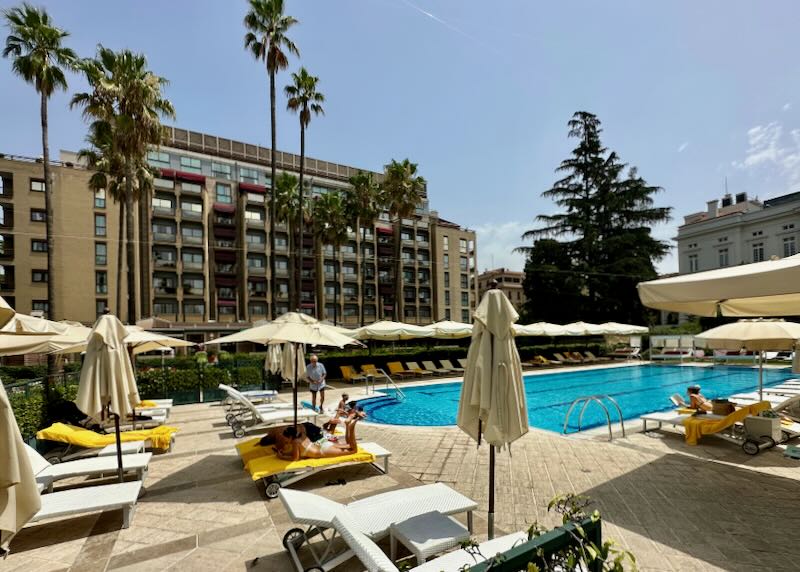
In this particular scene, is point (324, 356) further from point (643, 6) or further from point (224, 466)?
point (643, 6)

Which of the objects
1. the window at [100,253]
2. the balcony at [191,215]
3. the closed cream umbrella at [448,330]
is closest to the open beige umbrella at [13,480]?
the closed cream umbrella at [448,330]

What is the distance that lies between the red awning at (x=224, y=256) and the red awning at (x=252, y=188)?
24.3 feet

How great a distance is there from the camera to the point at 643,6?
8.50 m

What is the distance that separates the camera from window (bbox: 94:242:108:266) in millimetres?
40319

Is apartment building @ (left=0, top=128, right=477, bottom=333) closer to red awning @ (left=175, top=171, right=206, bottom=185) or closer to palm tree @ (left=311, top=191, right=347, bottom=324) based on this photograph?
red awning @ (left=175, top=171, right=206, bottom=185)

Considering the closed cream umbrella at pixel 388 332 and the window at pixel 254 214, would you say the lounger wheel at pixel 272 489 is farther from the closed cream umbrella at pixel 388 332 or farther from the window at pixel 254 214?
the window at pixel 254 214

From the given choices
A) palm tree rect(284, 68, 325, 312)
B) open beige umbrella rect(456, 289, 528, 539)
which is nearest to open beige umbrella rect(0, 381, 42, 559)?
open beige umbrella rect(456, 289, 528, 539)

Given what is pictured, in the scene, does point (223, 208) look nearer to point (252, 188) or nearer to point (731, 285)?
point (252, 188)

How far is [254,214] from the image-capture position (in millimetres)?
48531

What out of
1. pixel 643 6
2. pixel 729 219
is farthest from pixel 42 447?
pixel 729 219

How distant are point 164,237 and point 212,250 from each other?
15.6ft

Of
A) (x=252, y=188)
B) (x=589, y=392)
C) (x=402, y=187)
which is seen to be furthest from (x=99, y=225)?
(x=589, y=392)

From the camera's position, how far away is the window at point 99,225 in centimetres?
4059

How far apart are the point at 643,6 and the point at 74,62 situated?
66.4 feet
